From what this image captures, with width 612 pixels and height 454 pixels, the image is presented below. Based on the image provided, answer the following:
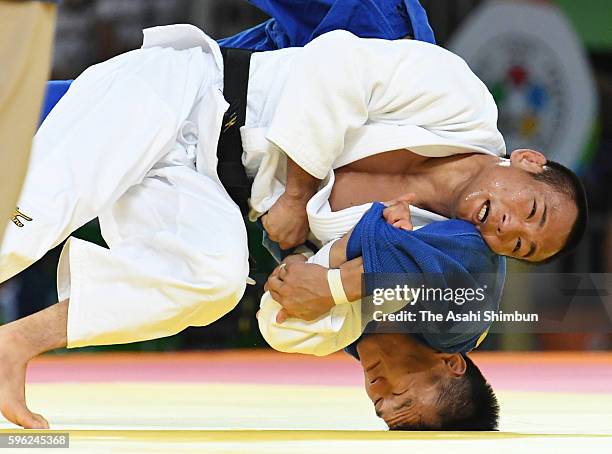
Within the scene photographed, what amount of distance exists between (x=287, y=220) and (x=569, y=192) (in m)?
0.70

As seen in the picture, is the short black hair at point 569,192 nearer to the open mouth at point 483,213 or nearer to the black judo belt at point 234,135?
the open mouth at point 483,213

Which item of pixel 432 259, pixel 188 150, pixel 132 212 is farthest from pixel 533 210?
pixel 132 212

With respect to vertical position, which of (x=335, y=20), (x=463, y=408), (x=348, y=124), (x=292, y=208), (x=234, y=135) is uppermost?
(x=335, y=20)

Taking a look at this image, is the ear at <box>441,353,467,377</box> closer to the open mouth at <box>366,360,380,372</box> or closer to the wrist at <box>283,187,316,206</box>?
the open mouth at <box>366,360,380,372</box>

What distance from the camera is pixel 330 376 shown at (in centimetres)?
426

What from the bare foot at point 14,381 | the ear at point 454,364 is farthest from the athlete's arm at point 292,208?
the bare foot at point 14,381

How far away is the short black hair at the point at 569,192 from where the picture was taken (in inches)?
98.7

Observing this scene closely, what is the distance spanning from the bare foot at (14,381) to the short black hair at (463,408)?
897 millimetres

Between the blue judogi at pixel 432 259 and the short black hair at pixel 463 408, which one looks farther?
the short black hair at pixel 463 408

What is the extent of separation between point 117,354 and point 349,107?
10.7 feet

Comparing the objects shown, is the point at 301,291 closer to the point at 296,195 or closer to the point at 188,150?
the point at 296,195

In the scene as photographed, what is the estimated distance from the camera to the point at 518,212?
2418 millimetres

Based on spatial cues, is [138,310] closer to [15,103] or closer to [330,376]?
[15,103]

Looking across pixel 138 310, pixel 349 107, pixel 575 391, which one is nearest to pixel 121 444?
pixel 138 310
